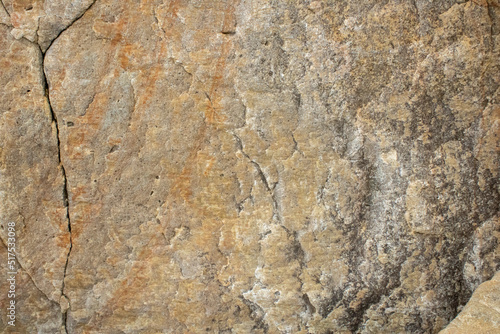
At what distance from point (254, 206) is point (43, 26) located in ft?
2.77

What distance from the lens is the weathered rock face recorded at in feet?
4.19

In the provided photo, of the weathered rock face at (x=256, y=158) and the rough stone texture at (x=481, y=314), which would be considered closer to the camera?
the rough stone texture at (x=481, y=314)

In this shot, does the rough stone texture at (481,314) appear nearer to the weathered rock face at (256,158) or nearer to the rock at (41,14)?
the weathered rock face at (256,158)

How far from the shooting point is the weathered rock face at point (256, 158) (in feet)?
4.19

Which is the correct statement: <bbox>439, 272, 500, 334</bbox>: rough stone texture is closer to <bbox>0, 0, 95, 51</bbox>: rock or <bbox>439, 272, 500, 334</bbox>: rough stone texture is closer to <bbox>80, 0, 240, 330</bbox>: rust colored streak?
<bbox>80, 0, 240, 330</bbox>: rust colored streak

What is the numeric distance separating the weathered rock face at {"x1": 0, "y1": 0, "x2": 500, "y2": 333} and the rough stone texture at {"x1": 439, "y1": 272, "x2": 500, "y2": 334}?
0.10m

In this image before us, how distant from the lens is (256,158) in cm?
133

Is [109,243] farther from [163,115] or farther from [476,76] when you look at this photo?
[476,76]

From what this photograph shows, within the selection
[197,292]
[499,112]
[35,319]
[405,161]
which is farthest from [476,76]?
[35,319]

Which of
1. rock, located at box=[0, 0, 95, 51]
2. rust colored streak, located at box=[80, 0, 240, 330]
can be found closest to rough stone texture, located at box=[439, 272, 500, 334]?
Result: rust colored streak, located at box=[80, 0, 240, 330]

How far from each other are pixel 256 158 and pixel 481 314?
77 cm

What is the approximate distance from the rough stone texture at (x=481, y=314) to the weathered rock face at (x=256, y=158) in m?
0.10

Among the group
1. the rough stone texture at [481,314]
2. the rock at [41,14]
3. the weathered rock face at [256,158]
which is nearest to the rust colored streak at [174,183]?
the weathered rock face at [256,158]

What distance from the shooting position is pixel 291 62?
1.29 meters
